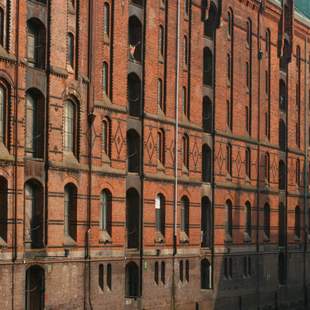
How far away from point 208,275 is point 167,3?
12.5 metres

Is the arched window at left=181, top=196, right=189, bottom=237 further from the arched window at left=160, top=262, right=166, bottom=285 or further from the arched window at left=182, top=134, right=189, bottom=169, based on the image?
the arched window at left=160, top=262, right=166, bottom=285

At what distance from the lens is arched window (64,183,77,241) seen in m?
40.0

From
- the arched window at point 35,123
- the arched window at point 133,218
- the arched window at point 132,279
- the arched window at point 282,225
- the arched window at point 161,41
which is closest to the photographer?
the arched window at point 35,123

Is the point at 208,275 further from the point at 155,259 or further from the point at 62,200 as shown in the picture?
the point at 62,200

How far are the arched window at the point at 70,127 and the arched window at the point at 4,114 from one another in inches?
154

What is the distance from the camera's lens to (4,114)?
3619 centimetres

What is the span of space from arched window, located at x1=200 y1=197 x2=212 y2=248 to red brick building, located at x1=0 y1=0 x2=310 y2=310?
72 millimetres

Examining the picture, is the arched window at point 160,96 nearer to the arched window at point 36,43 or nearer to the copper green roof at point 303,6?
the arched window at point 36,43

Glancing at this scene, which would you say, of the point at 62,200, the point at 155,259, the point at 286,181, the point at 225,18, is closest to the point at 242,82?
the point at 225,18

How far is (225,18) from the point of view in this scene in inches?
2078

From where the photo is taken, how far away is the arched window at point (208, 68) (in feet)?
169

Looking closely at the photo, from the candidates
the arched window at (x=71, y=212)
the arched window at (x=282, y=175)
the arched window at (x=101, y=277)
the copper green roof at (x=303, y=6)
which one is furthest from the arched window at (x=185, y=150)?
the copper green roof at (x=303, y=6)

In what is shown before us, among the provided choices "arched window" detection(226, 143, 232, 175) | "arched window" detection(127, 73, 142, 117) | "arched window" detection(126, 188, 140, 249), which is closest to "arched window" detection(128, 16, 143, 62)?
"arched window" detection(127, 73, 142, 117)

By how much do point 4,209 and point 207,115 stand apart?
17.7m
